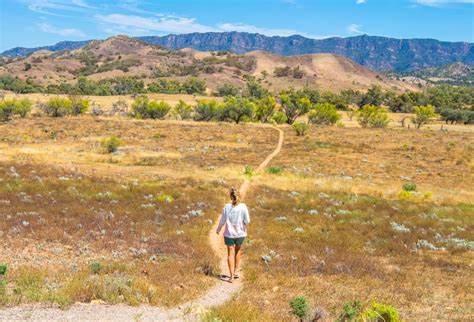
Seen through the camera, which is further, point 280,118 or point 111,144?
point 280,118

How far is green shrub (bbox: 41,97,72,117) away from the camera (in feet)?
284

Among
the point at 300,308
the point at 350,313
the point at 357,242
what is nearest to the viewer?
the point at 350,313

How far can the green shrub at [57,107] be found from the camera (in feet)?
284

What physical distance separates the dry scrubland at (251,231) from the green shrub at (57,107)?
39861mm

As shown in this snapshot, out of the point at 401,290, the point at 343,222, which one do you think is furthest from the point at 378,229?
the point at 401,290

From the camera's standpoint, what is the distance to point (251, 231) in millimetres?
19562

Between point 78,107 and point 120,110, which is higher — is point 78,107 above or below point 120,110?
above

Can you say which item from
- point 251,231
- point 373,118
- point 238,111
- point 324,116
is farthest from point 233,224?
point 373,118

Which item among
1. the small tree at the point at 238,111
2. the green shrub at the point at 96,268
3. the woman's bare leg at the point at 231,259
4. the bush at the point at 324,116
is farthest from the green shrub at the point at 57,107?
the woman's bare leg at the point at 231,259

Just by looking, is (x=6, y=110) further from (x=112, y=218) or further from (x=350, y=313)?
(x=350, y=313)

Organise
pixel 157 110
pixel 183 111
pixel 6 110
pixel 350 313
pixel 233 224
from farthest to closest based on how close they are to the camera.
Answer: pixel 183 111, pixel 157 110, pixel 6 110, pixel 233 224, pixel 350 313

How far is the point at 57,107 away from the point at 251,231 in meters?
77.3

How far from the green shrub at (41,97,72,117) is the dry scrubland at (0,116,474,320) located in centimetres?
3986

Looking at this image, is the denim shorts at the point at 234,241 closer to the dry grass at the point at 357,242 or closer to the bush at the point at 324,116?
the dry grass at the point at 357,242
